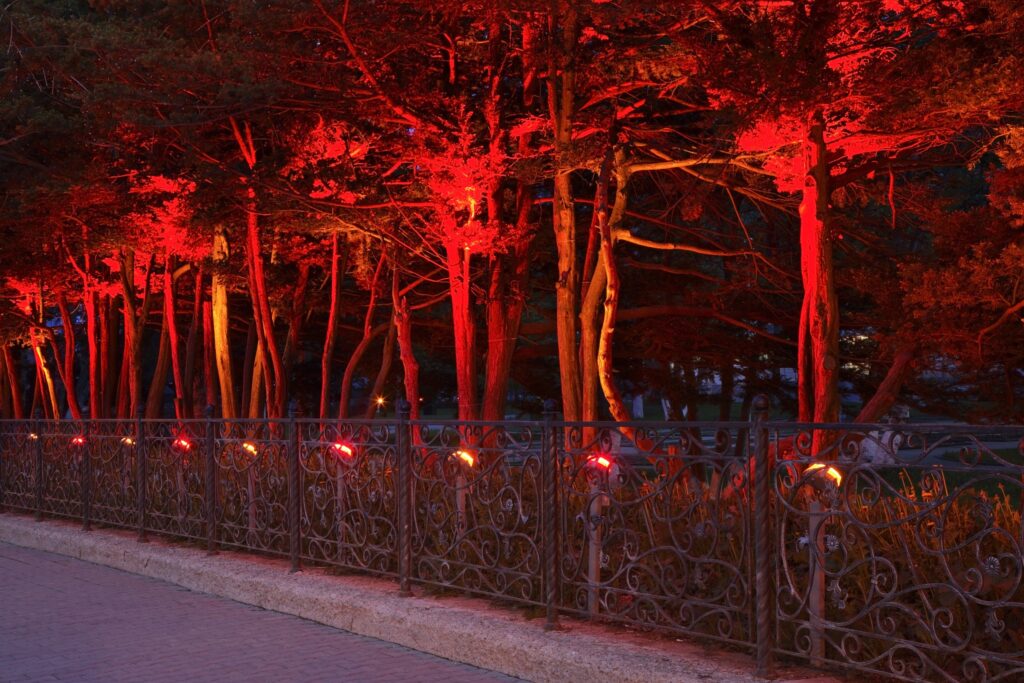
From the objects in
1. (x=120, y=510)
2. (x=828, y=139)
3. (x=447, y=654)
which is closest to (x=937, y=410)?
(x=828, y=139)

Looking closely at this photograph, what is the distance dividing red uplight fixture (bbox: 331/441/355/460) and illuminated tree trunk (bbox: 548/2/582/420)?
5.44 metres

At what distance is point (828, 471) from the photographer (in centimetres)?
641

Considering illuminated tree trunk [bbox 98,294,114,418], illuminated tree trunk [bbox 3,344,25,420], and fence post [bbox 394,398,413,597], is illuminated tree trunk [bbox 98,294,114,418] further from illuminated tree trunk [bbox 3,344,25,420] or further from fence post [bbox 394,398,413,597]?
fence post [bbox 394,398,413,597]

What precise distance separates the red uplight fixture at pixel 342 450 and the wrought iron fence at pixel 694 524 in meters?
0.02

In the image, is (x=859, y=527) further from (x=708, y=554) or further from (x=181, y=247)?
(x=181, y=247)

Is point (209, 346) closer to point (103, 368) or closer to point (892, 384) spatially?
point (103, 368)

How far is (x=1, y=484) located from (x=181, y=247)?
5186 mm

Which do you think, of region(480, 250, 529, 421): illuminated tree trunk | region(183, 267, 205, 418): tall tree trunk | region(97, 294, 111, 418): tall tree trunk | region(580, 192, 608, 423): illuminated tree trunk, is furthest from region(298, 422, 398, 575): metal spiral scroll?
region(97, 294, 111, 418): tall tree trunk

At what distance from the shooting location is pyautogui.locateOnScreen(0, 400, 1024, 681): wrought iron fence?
5.94 meters

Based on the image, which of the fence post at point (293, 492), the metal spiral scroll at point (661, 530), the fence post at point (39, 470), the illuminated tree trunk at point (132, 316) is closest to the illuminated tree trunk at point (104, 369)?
the illuminated tree trunk at point (132, 316)

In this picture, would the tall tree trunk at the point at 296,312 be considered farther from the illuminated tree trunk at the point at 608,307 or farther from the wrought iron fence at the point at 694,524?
the wrought iron fence at the point at 694,524

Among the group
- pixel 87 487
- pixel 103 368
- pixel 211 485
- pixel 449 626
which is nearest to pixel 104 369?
pixel 103 368

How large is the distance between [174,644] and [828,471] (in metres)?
4.86

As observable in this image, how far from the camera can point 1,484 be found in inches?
736
